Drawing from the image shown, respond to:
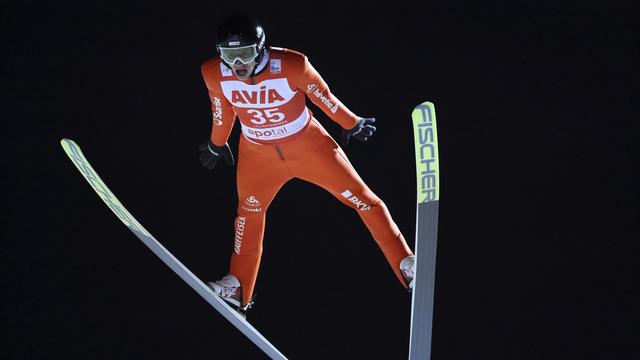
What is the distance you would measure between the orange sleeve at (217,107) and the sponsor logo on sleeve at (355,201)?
43cm

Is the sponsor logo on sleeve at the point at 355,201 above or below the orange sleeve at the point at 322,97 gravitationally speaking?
below

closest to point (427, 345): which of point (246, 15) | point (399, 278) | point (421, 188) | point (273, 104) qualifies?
point (399, 278)

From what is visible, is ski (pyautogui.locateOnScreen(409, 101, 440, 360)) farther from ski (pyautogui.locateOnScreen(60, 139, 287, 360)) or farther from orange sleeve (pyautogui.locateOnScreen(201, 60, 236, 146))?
orange sleeve (pyautogui.locateOnScreen(201, 60, 236, 146))

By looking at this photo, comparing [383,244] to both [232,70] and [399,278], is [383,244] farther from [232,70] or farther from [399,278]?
[232,70]

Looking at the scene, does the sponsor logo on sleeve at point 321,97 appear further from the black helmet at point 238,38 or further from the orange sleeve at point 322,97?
the black helmet at point 238,38

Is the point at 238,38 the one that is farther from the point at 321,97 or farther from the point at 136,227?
the point at 136,227

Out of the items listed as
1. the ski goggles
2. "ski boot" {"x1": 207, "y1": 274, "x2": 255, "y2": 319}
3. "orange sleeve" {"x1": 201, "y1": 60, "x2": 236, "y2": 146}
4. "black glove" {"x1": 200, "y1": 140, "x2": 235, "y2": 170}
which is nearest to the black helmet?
the ski goggles

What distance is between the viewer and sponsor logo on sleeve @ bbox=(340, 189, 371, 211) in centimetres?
277

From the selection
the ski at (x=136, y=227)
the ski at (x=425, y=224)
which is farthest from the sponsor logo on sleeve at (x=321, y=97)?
the ski at (x=136, y=227)

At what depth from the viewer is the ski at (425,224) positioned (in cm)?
220

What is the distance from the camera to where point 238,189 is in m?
2.82

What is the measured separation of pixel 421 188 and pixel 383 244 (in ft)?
1.94

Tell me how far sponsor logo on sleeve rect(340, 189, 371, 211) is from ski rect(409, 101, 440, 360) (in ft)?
1.35

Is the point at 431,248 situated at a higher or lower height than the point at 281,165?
lower
